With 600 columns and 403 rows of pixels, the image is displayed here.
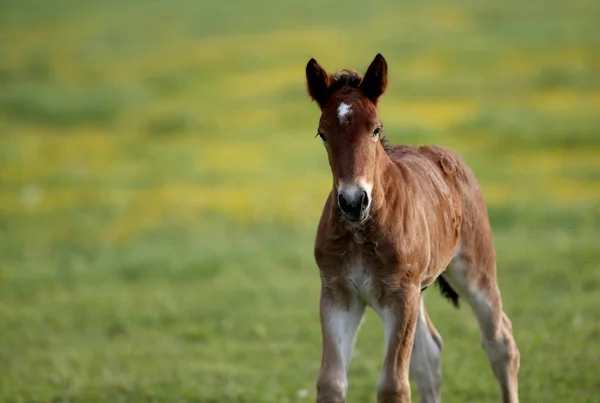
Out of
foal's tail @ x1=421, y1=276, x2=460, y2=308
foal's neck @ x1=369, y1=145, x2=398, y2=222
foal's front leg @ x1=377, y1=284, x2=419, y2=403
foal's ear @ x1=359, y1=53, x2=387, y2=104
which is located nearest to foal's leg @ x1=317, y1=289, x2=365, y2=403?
foal's front leg @ x1=377, y1=284, x2=419, y2=403

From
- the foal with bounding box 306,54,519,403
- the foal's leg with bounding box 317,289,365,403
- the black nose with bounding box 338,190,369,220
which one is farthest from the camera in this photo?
the foal's leg with bounding box 317,289,365,403

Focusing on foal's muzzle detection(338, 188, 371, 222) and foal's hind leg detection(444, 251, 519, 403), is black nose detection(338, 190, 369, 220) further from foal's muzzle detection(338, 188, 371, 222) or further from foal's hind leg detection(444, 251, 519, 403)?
A: foal's hind leg detection(444, 251, 519, 403)

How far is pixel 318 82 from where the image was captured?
7.16 m

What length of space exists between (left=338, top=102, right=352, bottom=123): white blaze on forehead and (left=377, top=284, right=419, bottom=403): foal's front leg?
112cm

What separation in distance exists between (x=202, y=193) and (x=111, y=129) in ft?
24.7

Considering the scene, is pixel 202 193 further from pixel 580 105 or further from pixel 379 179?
pixel 379 179

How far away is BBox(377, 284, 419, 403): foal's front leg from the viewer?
23.1 ft

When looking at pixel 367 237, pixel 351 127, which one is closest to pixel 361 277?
pixel 367 237

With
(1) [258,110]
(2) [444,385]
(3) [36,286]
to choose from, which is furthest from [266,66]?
(2) [444,385]

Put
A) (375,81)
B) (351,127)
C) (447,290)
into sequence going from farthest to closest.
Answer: (447,290)
(375,81)
(351,127)

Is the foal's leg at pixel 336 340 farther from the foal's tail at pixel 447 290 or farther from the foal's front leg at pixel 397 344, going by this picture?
the foal's tail at pixel 447 290

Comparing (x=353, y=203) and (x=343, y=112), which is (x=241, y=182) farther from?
(x=353, y=203)

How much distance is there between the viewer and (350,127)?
682 centimetres

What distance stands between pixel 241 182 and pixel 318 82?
1656cm
